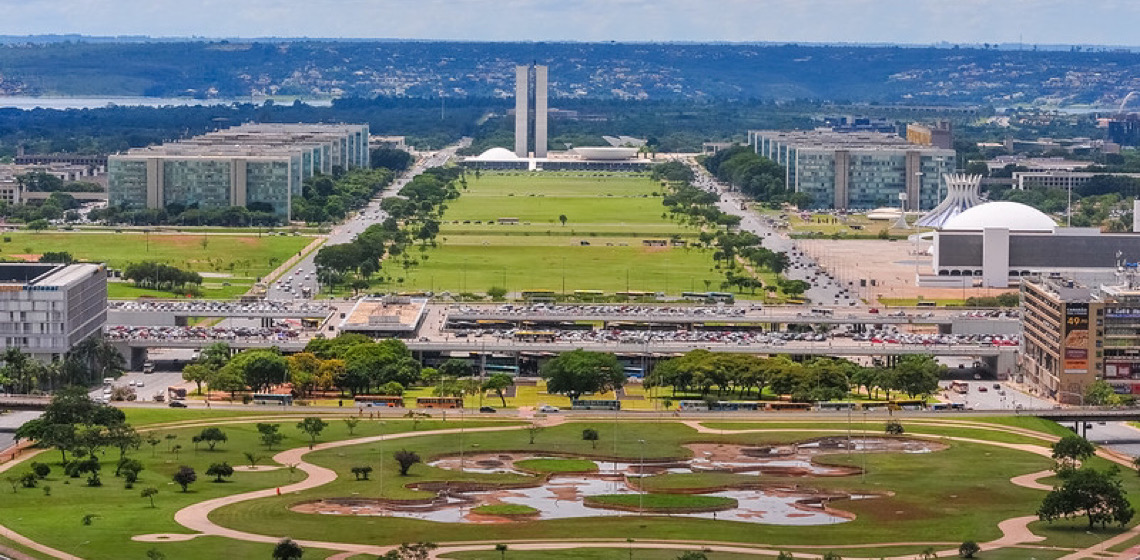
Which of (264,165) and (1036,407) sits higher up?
(264,165)

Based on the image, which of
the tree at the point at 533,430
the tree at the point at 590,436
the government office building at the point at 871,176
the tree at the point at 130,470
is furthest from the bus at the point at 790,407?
the government office building at the point at 871,176

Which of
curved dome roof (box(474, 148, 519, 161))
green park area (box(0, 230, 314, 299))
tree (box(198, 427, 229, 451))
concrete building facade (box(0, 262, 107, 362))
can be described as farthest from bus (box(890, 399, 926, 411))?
curved dome roof (box(474, 148, 519, 161))

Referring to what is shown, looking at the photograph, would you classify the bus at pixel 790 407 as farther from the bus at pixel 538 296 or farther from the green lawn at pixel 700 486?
the bus at pixel 538 296

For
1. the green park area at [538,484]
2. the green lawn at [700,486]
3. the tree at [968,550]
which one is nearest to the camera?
the tree at [968,550]

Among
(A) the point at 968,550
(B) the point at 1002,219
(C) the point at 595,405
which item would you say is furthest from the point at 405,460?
(B) the point at 1002,219

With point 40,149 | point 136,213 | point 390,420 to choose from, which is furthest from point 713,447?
point 40,149

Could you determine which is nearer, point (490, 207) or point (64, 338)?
point (64, 338)

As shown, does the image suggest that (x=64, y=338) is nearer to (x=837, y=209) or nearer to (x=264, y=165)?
(x=264, y=165)

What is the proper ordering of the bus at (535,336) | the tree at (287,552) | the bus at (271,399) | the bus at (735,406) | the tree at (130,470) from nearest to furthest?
the tree at (287,552), the tree at (130,470), the bus at (735,406), the bus at (271,399), the bus at (535,336)
